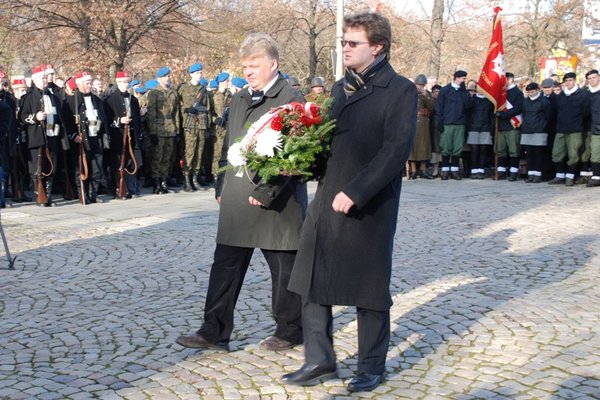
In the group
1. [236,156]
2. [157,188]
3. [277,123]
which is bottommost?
[157,188]

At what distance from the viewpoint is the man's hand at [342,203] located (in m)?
4.30

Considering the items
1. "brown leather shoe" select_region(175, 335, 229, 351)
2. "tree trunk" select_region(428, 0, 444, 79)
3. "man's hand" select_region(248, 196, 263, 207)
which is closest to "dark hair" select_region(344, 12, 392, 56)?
"man's hand" select_region(248, 196, 263, 207)

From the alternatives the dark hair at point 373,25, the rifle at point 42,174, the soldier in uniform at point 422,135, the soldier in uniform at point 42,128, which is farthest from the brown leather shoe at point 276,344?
the soldier in uniform at point 422,135

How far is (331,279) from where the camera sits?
14.8ft

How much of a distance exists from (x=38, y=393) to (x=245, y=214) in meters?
1.61

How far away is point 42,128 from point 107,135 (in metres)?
1.14

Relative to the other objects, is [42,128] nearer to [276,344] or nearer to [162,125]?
[162,125]

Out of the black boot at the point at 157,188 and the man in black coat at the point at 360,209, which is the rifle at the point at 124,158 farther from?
the man in black coat at the point at 360,209

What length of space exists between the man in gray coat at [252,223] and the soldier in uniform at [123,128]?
29.3ft

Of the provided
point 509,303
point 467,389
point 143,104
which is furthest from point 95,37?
point 467,389

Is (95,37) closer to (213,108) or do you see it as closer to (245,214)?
(213,108)

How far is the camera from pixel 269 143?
4.48 metres

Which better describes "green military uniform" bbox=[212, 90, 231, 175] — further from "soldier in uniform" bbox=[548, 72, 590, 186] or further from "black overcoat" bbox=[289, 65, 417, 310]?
"black overcoat" bbox=[289, 65, 417, 310]

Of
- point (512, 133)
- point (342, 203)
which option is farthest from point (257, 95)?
point (512, 133)
